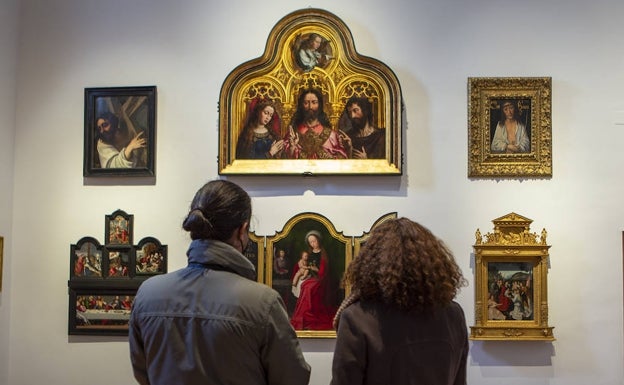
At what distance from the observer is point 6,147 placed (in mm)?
6777

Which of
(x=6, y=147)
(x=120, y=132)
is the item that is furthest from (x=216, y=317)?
(x=6, y=147)

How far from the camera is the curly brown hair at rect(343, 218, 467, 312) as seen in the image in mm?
3057

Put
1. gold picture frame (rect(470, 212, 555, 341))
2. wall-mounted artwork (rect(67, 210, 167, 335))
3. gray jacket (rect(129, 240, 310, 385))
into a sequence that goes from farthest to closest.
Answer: wall-mounted artwork (rect(67, 210, 167, 335)) → gold picture frame (rect(470, 212, 555, 341)) → gray jacket (rect(129, 240, 310, 385))

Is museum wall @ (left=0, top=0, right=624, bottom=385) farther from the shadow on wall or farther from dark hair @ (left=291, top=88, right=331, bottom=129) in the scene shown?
dark hair @ (left=291, top=88, right=331, bottom=129)

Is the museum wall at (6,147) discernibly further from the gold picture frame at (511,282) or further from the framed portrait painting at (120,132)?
the gold picture frame at (511,282)

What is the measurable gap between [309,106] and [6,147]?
273 cm

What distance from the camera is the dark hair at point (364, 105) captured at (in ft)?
21.5

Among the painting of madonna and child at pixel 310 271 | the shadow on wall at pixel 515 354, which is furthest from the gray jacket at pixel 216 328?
the shadow on wall at pixel 515 354

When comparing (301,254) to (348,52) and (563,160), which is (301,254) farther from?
(563,160)

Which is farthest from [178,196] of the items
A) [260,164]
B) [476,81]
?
[476,81]

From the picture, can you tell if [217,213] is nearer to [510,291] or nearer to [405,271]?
[405,271]

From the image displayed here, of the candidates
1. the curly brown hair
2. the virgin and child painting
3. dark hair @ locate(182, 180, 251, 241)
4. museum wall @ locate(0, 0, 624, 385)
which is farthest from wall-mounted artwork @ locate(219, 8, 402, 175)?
dark hair @ locate(182, 180, 251, 241)

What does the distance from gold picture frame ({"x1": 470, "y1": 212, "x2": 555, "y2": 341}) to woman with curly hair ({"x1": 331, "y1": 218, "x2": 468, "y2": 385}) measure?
323 cm

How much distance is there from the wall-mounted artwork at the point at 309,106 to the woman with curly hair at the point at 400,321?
11.0 ft
